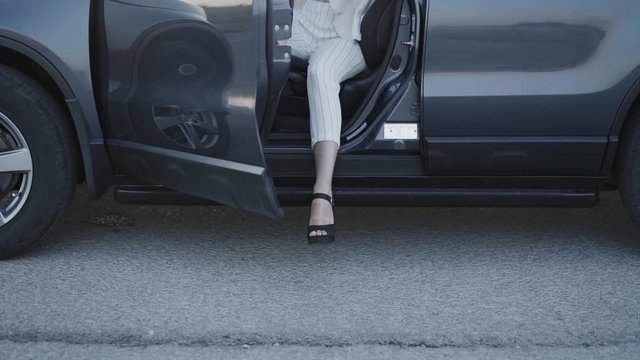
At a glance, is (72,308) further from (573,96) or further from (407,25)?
(573,96)

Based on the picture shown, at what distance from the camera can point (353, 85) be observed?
4.22 meters

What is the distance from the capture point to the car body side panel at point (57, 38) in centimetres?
373

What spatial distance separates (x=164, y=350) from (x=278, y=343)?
1.28ft

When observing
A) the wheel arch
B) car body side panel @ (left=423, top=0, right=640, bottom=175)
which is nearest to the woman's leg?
car body side panel @ (left=423, top=0, right=640, bottom=175)

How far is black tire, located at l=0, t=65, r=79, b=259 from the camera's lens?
3.89 meters

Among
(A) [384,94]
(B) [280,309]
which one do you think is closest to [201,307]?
(B) [280,309]

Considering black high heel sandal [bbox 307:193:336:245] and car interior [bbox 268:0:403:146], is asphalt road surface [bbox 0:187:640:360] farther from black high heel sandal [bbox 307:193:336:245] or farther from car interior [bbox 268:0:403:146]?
car interior [bbox 268:0:403:146]

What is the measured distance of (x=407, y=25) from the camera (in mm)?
4043

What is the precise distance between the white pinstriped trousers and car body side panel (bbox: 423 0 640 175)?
41 cm

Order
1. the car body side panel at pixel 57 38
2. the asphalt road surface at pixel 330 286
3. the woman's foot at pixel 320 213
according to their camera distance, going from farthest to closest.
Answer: the woman's foot at pixel 320 213
the car body side panel at pixel 57 38
the asphalt road surface at pixel 330 286

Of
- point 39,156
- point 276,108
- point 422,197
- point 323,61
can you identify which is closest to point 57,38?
point 39,156

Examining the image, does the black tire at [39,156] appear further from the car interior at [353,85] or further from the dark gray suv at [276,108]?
the car interior at [353,85]

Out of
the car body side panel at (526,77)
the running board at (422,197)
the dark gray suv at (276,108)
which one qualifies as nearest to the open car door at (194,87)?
the dark gray suv at (276,108)

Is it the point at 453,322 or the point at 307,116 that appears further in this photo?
the point at 307,116
